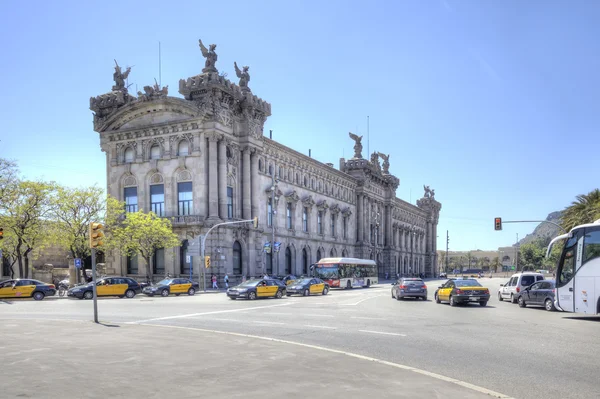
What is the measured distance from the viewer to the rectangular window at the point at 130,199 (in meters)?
57.2

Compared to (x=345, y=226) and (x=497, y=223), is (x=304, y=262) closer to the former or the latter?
(x=345, y=226)

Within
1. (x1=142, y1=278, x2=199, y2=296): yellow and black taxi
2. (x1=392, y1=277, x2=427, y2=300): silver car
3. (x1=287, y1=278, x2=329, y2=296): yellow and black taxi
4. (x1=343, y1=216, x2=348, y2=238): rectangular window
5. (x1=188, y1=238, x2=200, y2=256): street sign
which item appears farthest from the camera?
(x1=343, y1=216, x2=348, y2=238): rectangular window

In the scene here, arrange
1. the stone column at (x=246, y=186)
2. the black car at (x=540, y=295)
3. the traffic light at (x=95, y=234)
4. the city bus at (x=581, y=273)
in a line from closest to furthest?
the traffic light at (x=95, y=234) → the city bus at (x=581, y=273) → the black car at (x=540, y=295) → the stone column at (x=246, y=186)

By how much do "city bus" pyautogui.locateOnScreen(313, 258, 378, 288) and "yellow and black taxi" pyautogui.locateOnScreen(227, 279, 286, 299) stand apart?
58.6ft

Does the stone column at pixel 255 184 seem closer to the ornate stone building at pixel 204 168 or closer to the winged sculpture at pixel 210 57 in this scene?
the ornate stone building at pixel 204 168

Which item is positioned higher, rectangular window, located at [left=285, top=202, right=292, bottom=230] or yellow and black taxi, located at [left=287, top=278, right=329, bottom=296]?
rectangular window, located at [left=285, top=202, right=292, bottom=230]

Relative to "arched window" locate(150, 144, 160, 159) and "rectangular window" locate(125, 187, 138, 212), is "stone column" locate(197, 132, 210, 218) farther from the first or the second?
"rectangular window" locate(125, 187, 138, 212)

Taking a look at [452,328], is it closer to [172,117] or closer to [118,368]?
[118,368]

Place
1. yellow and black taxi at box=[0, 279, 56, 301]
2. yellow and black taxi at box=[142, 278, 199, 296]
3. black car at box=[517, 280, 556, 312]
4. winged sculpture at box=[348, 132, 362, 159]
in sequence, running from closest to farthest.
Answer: black car at box=[517, 280, 556, 312]
yellow and black taxi at box=[0, 279, 56, 301]
yellow and black taxi at box=[142, 278, 199, 296]
winged sculpture at box=[348, 132, 362, 159]

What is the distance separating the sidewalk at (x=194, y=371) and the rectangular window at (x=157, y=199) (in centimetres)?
4219

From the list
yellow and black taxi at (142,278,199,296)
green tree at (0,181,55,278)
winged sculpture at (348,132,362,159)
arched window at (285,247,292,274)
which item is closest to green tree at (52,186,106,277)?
green tree at (0,181,55,278)

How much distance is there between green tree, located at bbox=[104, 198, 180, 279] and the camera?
159 ft

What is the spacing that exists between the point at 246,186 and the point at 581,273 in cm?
4107

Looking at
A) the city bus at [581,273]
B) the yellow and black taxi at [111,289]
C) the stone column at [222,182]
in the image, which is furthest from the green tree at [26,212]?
the city bus at [581,273]
